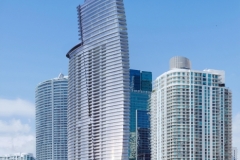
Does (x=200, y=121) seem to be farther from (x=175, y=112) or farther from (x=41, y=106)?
(x=41, y=106)

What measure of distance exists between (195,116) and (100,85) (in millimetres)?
22711

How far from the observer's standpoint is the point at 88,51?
137 meters

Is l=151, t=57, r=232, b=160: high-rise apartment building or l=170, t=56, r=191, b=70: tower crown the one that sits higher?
l=170, t=56, r=191, b=70: tower crown

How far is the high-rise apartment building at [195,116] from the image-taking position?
12825 cm

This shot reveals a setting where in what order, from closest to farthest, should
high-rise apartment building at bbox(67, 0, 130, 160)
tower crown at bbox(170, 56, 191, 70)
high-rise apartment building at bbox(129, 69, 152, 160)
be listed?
1. high-rise apartment building at bbox(67, 0, 130, 160)
2. tower crown at bbox(170, 56, 191, 70)
3. high-rise apartment building at bbox(129, 69, 152, 160)

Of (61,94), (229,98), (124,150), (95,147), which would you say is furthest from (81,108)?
(61,94)

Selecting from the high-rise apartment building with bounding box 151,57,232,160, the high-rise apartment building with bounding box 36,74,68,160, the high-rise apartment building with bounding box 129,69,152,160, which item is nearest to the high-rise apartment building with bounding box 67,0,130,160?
the high-rise apartment building with bounding box 151,57,232,160

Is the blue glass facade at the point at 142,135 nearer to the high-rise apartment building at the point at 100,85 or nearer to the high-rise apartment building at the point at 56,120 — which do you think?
the high-rise apartment building at the point at 56,120

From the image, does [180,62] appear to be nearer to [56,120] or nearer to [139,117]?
[139,117]

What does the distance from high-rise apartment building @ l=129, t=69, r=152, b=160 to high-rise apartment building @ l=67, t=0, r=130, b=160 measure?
39.3 meters

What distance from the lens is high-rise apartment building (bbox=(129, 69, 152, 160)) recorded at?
589 ft

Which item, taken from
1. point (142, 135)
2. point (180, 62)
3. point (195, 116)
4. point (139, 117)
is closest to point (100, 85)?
point (180, 62)

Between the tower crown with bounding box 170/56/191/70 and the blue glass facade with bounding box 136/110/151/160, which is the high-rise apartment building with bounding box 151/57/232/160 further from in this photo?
the blue glass facade with bounding box 136/110/151/160

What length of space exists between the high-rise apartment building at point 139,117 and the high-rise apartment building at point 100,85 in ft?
129
